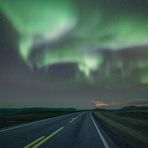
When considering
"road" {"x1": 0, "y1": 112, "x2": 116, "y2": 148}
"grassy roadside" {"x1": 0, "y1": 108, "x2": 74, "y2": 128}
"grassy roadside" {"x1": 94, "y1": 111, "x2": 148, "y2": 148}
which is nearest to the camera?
"road" {"x1": 0, "y1": 112, "x2": 116, "y2": 148}

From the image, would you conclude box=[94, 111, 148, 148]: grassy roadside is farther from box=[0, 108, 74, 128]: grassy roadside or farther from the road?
box=[0, 108, 74, 128]: grassy roadside

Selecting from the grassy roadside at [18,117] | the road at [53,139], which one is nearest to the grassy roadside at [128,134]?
the road at [53,139]

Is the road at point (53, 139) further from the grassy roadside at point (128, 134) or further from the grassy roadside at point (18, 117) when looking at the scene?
the grassy roadside at point (18, 117)

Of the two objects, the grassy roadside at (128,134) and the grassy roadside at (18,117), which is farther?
the grassy roadside at (18,117)

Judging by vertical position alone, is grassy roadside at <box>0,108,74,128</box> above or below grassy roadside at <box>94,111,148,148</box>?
above

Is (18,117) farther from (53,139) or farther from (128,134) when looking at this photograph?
(53,139)

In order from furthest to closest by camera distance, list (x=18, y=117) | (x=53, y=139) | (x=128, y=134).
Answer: (x=18, y=117) < (x=128, y=134) < (x=53, y=139)

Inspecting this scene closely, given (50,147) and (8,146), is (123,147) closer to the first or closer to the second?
(50,147)

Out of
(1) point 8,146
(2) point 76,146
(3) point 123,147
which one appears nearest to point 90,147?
(2) point 76,146

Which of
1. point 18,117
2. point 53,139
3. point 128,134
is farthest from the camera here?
point 18,117

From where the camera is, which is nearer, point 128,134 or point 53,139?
point 53,139

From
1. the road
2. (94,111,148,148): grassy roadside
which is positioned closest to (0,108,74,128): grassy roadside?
the road

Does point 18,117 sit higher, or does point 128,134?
point 18,117

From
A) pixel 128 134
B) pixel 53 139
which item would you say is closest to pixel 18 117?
pixel 128 134
